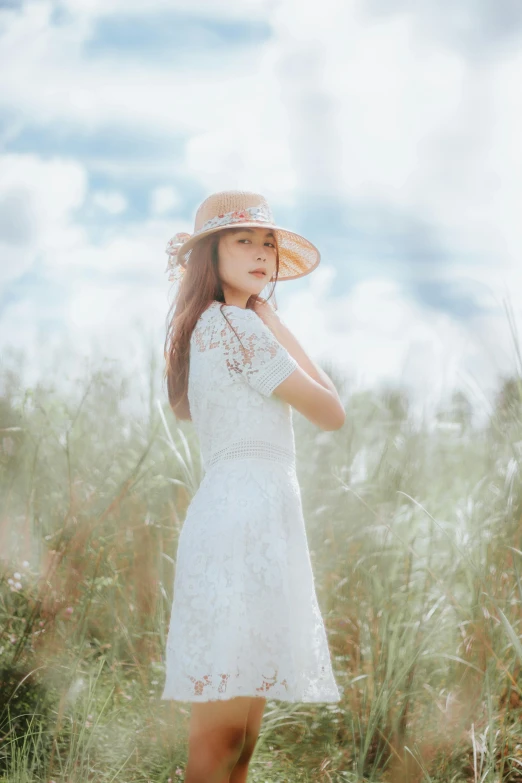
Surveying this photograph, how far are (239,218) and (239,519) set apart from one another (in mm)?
756

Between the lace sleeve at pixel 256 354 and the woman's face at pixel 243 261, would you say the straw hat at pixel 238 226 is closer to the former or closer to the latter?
the woman's face at pixel 243 261

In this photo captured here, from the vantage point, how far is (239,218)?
1.98 metres

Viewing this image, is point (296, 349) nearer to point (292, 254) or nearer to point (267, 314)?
point (267, 314)

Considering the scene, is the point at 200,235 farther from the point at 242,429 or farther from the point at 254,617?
the point at 254,617

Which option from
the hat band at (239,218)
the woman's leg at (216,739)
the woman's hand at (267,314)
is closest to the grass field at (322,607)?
the woman's leg at (216,739)

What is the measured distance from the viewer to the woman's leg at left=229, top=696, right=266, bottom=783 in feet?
5.99

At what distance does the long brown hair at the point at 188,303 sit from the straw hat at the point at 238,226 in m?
0.05

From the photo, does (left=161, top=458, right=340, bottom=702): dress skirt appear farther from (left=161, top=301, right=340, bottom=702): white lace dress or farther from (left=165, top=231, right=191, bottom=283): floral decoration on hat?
(left=165, top=231, right=191, bottom=283): floral decoration on hat

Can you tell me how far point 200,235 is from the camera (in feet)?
6.52

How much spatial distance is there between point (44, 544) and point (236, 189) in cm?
145

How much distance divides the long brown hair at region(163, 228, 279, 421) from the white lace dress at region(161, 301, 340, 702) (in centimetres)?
7

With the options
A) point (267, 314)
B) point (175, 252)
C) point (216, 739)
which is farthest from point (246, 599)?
point (175, 252)

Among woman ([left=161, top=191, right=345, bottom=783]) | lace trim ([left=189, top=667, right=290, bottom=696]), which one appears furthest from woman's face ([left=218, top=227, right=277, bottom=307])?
lace trim ([left=189, top=667, right=290, bottom=696])

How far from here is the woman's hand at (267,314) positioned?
1.97 m
